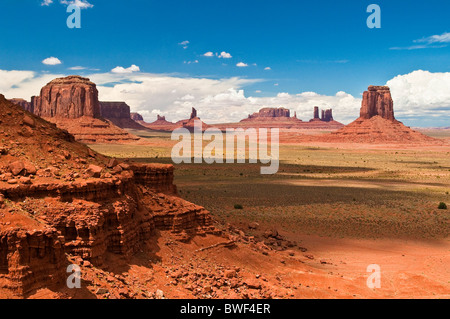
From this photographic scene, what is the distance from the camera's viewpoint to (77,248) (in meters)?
10.9

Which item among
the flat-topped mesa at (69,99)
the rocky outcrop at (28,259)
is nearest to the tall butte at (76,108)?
the flat-topped mesa at (69,99)

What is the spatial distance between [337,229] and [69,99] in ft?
478

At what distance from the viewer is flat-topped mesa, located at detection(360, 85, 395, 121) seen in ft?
599

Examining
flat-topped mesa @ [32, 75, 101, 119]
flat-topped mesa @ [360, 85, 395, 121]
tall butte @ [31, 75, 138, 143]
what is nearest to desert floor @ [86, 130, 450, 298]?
tall butte @ [31, 75, 138, 143]

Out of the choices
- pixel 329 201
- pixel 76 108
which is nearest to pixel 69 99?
pixel 76 108

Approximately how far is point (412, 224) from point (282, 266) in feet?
54.3

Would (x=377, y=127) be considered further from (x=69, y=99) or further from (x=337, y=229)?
(x=337, y=229)

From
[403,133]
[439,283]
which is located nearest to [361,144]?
[403,133]

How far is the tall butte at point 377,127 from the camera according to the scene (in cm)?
16788

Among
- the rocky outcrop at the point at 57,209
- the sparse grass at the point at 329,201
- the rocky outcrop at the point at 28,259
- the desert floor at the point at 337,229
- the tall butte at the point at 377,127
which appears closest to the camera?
the rocky outcrop at the point at 28,259

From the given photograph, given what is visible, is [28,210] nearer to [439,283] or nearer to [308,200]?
[439,283]

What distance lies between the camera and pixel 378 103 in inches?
7185

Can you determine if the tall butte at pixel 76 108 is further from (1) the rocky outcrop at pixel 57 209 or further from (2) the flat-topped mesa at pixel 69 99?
(1) the rocky outcrop at pixel 57 209

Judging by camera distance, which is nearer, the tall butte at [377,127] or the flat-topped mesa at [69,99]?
the flat-topped mesa at [69,99]
